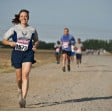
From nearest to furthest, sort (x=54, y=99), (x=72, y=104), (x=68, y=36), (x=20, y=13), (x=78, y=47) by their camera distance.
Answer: (x=20, y=13) → (x=72, y=104) → (x=54, y=99) → (x=68, y=36) → (x=78, y=47)

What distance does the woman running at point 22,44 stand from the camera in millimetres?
8336

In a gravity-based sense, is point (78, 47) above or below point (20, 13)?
below

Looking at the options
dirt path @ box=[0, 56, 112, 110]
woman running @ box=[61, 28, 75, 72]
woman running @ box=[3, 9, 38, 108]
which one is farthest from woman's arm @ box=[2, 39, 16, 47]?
woman running @ box=[61, 28, 75, 72]

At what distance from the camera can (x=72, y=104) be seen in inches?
354

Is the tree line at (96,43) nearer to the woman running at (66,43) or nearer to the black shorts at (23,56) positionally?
the woman running at (66,43)

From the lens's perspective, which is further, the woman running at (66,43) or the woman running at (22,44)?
the woman running at (66,43)

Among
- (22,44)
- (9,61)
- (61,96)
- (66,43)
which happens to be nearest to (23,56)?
(22,44)

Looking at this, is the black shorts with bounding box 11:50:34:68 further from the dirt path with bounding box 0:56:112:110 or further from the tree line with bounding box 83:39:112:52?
the tree line with bounding box 83:39:112:52

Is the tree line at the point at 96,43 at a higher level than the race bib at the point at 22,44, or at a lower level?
lower

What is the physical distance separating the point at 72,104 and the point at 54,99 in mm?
878

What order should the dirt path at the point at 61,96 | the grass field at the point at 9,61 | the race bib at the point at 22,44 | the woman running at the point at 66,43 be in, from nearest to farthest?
the race bib at the point at 22,44
the dirt path at the point at 61,96
the woman running at the point at 66,43
the grass field at the point at 9,61

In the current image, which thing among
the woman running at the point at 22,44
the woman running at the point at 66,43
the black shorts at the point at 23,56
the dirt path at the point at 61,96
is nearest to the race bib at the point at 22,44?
the woman running at the point at 22,44

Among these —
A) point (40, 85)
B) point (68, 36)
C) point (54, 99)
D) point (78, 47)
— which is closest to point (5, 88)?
point (40, 85)

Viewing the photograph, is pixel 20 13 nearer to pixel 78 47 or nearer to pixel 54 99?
pixel 54 99
